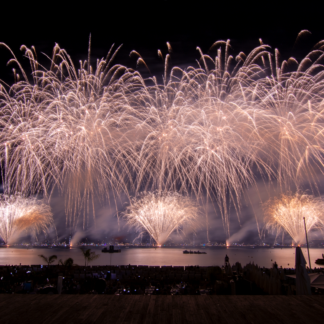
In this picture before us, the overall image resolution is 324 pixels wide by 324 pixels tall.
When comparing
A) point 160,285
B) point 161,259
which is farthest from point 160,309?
point 161,259

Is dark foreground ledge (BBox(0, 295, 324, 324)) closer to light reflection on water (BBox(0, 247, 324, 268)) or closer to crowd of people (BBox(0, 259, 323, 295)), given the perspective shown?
crowd of people (BBox(0, 259, 323, 295))

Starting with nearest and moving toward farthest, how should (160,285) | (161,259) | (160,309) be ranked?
(160,309), (160,285), (161,259)

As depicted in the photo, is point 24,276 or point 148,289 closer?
point 148,289

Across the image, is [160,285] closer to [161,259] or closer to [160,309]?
[160,309]

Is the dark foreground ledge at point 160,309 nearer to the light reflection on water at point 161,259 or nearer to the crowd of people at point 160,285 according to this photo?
the crowd of people at point 160,285

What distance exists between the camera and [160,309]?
25.2 feet

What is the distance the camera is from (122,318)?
280 inches

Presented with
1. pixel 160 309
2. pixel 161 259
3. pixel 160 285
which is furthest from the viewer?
pixel 161 259

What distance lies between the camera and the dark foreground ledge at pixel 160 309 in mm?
7000

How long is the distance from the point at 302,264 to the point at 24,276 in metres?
18.8

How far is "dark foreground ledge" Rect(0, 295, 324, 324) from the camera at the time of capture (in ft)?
23.0

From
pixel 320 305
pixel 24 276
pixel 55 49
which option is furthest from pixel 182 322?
pixel 55 49

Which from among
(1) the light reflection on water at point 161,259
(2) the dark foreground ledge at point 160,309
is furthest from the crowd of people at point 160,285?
(1) the light reflection on water at point 161,259

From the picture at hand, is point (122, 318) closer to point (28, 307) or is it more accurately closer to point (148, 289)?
point (28, 307)
